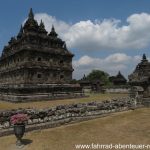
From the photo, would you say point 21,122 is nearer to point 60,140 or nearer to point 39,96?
point 60,140

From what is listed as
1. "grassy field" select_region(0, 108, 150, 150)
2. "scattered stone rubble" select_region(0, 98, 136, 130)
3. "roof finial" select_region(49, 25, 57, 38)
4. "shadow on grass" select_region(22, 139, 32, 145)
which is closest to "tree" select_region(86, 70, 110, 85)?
"roof finial" select_region(49, 25, 57, 38)

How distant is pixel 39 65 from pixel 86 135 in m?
29.7

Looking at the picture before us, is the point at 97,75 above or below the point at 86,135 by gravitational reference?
above

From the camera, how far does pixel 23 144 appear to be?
922cm

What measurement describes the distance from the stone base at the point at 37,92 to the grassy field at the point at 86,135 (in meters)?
18.7

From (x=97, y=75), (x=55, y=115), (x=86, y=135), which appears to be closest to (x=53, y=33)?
(x=55, y=115)

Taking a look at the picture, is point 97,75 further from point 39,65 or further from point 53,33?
point 39,65

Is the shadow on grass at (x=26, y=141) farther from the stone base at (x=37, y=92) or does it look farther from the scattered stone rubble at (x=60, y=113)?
the stone base at (x=37, y=92)

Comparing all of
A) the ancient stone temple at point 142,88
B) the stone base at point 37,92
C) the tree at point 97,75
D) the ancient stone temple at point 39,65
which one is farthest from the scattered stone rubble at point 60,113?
the tree at point 97,75

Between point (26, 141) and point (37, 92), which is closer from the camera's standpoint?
point (26, 141)

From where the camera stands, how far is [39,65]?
38812 mm

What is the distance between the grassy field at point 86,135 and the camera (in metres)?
9.16

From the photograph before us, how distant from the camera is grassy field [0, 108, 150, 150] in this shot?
916cm

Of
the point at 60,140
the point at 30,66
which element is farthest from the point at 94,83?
the point at 60,140
